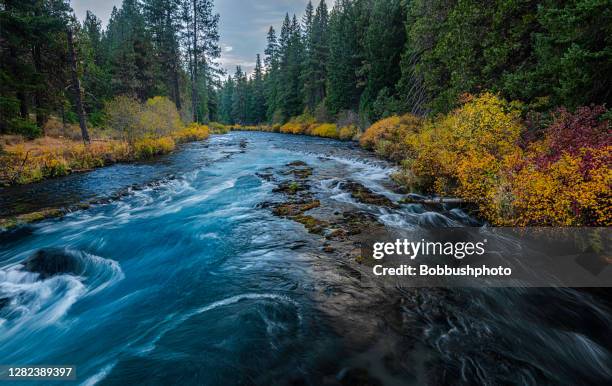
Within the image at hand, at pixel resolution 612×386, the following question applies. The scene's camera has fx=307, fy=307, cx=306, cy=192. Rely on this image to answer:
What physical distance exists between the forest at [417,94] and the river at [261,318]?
85.1 inches

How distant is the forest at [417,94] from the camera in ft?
24.3

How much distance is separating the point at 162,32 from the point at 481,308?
1719 inches

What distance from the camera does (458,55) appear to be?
16078 mm

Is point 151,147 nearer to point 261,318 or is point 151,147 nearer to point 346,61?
point 261,318

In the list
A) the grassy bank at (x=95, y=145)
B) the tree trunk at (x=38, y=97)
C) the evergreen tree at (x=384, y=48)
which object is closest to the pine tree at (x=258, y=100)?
the evergreen tree at (x=384, y=48)

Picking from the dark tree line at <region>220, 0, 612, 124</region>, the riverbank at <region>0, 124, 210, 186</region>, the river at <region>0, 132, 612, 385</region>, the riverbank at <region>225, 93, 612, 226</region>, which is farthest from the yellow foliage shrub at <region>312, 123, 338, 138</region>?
the river at <region>0, 132, 612, 385</region>

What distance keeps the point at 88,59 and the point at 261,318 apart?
38.4 meters

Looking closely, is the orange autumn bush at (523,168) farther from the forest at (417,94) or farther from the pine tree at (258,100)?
the pine tree at (258,100)

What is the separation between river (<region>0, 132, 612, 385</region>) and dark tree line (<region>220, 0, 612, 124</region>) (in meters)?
5.38

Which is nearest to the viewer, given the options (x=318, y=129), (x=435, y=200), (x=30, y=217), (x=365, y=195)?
(x=30, y=217)

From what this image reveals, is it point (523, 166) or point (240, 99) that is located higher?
point (240, 99)

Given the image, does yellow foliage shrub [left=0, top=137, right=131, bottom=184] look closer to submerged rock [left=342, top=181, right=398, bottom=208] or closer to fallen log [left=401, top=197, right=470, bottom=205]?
submerged rock [left=342, top=181, right=398, bottom=208]

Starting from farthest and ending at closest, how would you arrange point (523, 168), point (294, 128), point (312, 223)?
point (294, 128) → point (312, 223) → point (523, 168)

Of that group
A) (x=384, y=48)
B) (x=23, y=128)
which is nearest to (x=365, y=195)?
(x=23, y=128)
